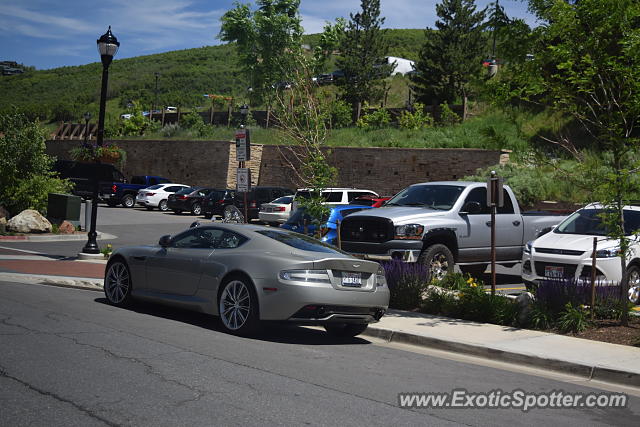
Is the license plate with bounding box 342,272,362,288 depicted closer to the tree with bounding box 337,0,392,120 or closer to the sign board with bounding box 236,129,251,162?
the sign board with bounding box 236,129,251,162

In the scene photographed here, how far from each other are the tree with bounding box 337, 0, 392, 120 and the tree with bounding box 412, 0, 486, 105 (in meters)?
5.68

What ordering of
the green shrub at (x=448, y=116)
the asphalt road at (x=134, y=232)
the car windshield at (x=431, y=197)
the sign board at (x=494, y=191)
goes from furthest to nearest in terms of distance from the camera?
the green shrub at (x=448, y=116) → the asphalt road at (x=134, y=232) → the car windshield at (x=431, y=197) → the sign board at (x=494, y=191)

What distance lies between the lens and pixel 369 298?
9695 mm

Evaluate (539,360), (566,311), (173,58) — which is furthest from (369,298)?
(173,58)

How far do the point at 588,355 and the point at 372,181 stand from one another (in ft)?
99.4

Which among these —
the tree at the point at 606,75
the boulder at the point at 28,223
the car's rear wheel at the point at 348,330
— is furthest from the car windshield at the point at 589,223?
the boulder at the point at 28,223

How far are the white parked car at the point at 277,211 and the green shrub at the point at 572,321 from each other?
2186 centimetres

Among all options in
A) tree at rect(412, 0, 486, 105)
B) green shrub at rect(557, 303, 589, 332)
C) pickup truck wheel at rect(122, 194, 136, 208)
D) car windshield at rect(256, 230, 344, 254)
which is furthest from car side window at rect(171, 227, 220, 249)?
tree at rect(412, 0, 486, 105)

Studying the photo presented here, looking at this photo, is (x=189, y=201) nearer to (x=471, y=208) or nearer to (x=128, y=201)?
(x=128, y=201)

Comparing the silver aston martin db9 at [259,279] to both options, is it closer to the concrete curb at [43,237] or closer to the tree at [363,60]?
the concrete curb at [43,237]

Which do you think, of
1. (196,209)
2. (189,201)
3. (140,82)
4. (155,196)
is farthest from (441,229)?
(140,82)

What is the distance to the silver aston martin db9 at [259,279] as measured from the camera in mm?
9234

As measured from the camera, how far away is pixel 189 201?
131 ft

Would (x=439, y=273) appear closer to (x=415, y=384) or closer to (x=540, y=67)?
(x=540, y=67)
